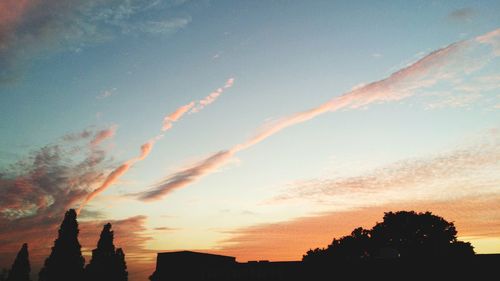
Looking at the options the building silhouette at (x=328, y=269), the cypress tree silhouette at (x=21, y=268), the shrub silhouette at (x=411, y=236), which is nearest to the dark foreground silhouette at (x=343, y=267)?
the building silhouette at (x=328, y=269)

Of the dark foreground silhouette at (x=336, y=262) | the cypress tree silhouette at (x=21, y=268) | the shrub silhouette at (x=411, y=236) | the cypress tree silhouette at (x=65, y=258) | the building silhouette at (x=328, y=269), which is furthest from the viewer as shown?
the shrub silhouette at (x=411, y=236)

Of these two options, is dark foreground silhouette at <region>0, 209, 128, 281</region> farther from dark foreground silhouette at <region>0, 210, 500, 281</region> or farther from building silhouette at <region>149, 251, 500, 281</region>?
building silhouette at <region>149, 251, 500, 281</region>

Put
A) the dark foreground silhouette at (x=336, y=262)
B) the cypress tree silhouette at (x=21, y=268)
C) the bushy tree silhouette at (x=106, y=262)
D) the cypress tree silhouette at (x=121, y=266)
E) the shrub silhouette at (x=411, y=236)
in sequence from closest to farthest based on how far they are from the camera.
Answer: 1. the dark foreground silhouette at (x=336, y=262)
2. the bushy tree silhouette at (x=106, y=262)
3. the cypress tree silhouette at (x=121, y=266)
4. the cypress tree silhouette at (x=21, y=268)
5. the shrub silhouette at (x=411, y=236)

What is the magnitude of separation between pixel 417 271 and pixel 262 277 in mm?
11949

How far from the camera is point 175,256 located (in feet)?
110

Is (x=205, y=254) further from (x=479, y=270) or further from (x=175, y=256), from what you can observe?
(x=479, y=270)

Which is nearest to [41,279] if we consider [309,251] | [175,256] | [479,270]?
[175,256]

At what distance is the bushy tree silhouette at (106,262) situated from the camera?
44.9m

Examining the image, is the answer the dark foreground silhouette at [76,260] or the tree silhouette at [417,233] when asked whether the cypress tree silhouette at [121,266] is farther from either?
the tree silhouette at [417,233]

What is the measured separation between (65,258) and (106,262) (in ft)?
17.1

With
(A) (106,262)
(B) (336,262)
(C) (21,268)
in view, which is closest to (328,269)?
(B) (336,262)

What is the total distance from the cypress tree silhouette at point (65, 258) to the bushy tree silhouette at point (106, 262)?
1582mm

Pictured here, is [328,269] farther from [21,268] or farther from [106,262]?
[21,268]

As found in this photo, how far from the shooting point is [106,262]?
4625cm
